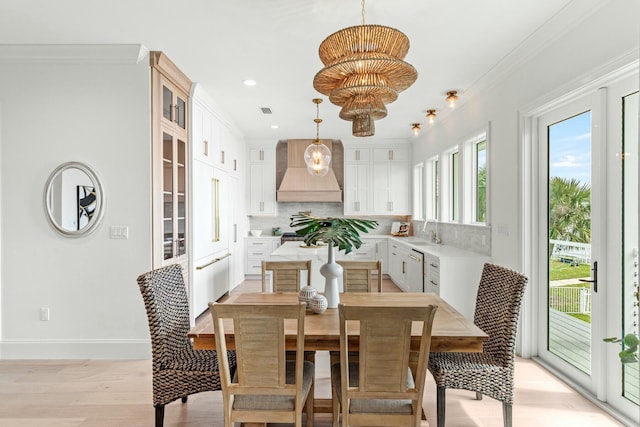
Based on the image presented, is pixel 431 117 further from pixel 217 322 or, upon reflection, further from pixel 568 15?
pixel 217 322

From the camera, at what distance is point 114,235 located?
3.36 meters

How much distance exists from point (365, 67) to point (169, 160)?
2.52 m

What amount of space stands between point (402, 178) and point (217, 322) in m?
6.14

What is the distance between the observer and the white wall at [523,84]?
2.26m

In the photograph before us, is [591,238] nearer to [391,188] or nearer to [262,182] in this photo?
[391,188]

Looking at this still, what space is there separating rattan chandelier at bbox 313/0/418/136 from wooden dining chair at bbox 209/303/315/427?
1.11 m

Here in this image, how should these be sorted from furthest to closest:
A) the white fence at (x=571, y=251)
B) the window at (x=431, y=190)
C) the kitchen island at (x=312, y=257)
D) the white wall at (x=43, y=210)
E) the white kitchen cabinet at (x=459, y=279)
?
the window at (x=431, y=190)
the kitchen island at (x=312, y=257)
the white kitchen cabinet at (x=459, y=279)
the white wall at (x=43, y=210)
the white fence at (x=571, y=251)

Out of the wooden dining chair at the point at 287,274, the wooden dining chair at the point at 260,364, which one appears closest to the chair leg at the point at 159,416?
the wooden dining chair at the point at 260,364

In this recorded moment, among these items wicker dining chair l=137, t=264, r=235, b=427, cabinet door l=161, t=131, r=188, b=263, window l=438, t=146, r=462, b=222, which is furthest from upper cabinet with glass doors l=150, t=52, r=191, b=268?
window l=438, t=146, r=462, b=222

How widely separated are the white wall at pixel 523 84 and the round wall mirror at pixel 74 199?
3.64 metres

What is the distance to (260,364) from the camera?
5.60ft

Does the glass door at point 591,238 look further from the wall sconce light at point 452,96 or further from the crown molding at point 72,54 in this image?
the crown molding at point 72,54

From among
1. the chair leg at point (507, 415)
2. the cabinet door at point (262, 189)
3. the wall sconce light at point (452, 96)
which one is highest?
the wall sconce light at point (452, 96)

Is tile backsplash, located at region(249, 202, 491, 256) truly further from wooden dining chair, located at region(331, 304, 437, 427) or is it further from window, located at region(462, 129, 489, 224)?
wooden dining chair, located at region(331, 304, 437, 427)
